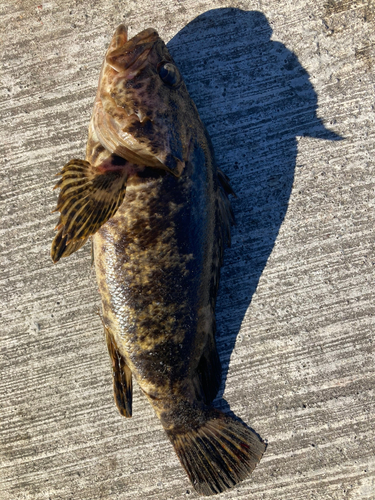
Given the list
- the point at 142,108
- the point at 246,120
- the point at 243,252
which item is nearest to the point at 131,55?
the point at 142,108

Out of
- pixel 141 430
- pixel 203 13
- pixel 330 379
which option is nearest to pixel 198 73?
pixel 203 13

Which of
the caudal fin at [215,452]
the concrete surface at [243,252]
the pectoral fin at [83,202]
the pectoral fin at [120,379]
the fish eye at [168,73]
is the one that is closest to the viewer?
the pectoral fin at [83,202]

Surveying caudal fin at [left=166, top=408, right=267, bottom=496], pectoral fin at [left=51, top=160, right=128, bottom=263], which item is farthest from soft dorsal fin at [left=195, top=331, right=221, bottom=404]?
pectoral fin at [left=51, top=160, right=128, bottom=263]

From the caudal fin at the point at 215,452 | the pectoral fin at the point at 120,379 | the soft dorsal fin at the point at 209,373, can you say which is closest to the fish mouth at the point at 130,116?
the pectoral fin at the point at 120,379

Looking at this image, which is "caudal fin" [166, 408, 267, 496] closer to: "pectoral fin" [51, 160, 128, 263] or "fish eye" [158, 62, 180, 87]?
"pectoral fin" [51, 160, 128, 263]

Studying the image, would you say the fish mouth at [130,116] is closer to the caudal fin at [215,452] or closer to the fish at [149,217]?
the fish at [149,217]

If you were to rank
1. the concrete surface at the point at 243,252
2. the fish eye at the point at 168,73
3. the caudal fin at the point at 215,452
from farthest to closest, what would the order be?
the concrete surface at the point at 243,252, the caudal fin at the point at 215,452, the fish eye at the point at 168,73
